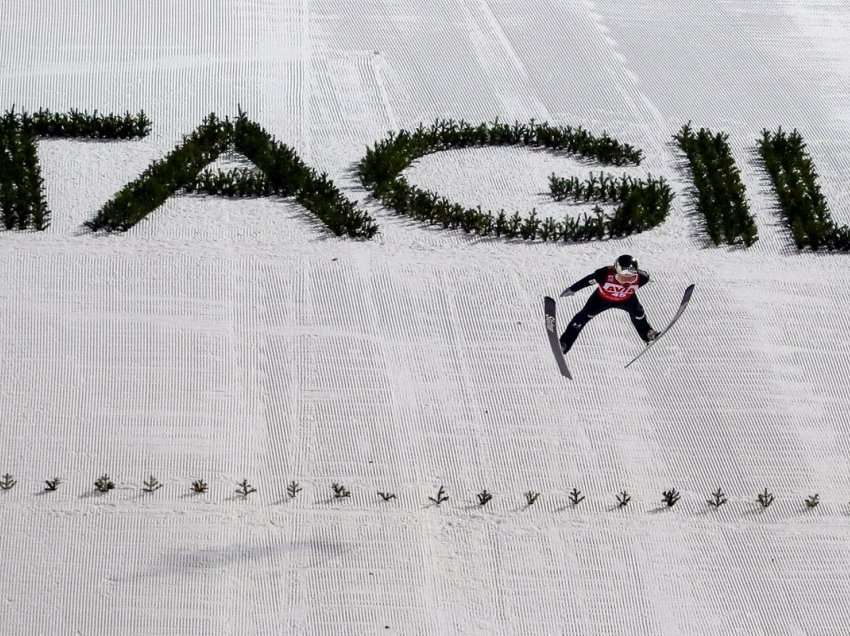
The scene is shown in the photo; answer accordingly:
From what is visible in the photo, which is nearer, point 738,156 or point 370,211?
point 370,211

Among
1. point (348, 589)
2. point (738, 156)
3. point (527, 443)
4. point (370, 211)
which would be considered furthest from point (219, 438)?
point (738, 156)

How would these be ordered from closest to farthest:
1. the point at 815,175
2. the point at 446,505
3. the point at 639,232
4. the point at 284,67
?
the point at 446,505
the point at 639,232
the point at 815,175
the point at 284,67

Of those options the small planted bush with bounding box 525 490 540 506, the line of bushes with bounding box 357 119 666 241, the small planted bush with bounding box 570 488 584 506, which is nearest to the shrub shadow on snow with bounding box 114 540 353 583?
the small planted bush with bounding box 525 490 540 506

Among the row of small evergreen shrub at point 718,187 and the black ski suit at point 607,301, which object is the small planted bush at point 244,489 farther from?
the row of small evergreen shrub at point 718,187

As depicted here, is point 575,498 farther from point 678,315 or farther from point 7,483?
point 7,483

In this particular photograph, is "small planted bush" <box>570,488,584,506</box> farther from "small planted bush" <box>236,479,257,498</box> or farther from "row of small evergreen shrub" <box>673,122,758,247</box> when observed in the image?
"row of small evergreen shrub" <box>673,122,758,247</box>

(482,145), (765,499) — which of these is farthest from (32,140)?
(765,499)

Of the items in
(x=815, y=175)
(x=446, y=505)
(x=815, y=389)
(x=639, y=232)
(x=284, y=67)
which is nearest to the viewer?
(x=446, y=505)

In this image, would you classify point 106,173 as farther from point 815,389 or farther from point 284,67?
point 815,389
